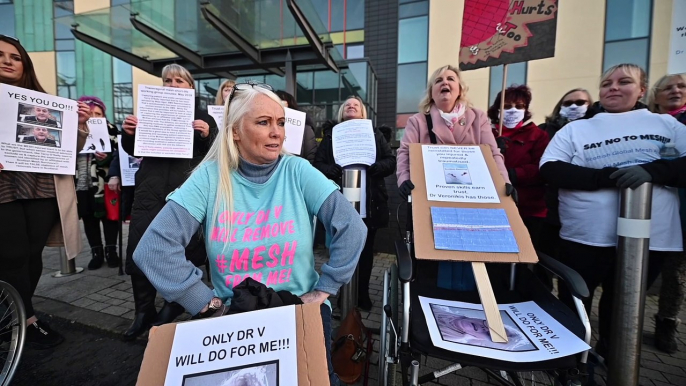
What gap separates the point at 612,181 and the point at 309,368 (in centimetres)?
202

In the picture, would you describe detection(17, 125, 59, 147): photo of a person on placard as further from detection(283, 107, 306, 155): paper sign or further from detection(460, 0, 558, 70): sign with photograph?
detection(460, 0, 558, 70): sign with photograph

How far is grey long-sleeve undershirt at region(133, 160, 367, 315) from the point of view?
1.25 m

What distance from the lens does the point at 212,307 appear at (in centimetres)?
130

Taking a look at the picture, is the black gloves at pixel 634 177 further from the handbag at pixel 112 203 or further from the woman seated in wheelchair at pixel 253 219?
the handbag at pixel 112 203

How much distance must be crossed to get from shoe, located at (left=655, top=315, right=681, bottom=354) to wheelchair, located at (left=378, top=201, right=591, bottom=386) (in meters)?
1.08

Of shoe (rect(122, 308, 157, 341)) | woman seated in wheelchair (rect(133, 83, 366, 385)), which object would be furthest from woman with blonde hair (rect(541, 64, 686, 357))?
shoe (rect(122, 308, 157, 341))

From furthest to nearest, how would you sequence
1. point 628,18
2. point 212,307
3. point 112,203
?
1. point 628,18
2. point 112,203
3. point 212,307

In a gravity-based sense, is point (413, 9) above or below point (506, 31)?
above

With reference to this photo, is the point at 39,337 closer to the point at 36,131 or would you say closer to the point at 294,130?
the point at 36,131

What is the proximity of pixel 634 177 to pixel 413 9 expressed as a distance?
319 inches

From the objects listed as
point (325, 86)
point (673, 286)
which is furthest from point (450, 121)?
point (325, 86)

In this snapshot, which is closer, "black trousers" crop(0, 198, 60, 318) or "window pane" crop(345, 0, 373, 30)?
"black trousers" crop(0, 198, 60, 318)

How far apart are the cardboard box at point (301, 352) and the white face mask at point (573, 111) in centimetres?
330

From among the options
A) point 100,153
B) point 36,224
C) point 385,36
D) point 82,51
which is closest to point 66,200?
point 36,224
